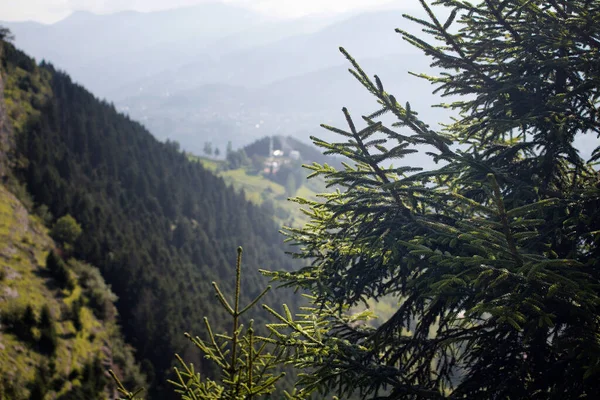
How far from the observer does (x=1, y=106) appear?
60.9 meters

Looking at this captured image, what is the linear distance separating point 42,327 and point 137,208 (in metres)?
49.8

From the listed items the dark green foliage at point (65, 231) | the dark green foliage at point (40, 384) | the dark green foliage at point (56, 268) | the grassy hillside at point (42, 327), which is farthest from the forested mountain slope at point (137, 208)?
the dark green foliage at point (40, 384)

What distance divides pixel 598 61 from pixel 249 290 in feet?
272

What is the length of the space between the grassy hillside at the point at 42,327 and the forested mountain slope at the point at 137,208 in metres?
6.00

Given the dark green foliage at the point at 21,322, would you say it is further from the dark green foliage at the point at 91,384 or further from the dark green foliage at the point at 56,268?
the dark green foliage at the point at 56,268

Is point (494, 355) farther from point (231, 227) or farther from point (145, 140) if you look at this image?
point (145, 140)

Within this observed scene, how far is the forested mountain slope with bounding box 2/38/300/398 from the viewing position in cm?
5728

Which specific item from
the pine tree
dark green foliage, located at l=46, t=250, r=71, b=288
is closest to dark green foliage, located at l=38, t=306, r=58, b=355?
dark green foliage, located at l=46, t=250, r=71, b=288

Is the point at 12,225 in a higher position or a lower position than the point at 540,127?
lower

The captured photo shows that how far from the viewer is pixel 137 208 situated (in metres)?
84.6

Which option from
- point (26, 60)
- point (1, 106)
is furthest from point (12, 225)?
point (26, 60)

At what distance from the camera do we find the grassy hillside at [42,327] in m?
33.5

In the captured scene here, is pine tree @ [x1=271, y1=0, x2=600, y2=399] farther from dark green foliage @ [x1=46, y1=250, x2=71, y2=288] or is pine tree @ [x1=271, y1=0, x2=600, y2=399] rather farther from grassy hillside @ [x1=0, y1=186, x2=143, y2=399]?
dark green foliage @ [x1=46, y1=250, x2=71, y2=288]

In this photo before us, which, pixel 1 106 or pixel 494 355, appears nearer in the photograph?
pixel 494 355
